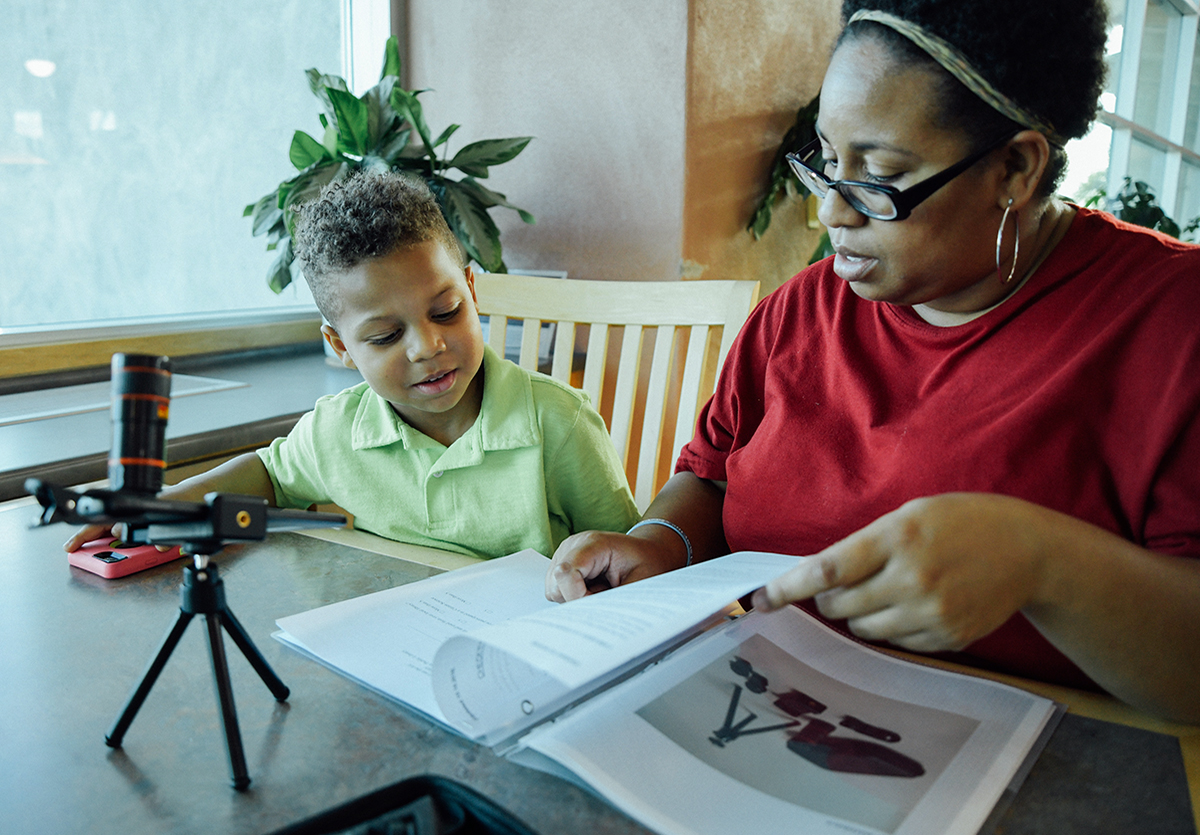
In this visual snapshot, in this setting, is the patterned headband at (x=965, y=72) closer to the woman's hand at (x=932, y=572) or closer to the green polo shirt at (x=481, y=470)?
the woman's hand at (x=932, y=572)

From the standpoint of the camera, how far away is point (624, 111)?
6.90 feet

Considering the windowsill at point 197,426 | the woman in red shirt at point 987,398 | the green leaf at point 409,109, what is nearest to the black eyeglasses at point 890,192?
the woman in red shirt at point 987,398

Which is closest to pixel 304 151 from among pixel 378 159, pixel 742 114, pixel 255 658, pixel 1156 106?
pixel 378 159

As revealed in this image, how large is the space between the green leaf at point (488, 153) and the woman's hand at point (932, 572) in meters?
1.64

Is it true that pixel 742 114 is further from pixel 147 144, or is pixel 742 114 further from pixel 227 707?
pixel 227 707

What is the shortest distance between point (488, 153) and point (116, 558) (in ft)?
4.46

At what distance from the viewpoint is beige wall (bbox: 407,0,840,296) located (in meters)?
2.05

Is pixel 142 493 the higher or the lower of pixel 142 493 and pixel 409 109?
the lower

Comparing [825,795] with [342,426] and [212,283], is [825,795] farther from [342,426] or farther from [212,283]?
[212,283]

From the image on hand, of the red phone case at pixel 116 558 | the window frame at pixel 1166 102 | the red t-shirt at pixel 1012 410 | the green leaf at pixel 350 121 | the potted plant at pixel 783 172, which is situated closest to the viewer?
the red t-shirt at pixel 1012 410

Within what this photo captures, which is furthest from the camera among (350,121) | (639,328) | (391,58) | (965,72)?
(391,58)

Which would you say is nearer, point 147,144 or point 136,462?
point 136,462

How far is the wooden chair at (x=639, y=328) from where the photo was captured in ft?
4.50

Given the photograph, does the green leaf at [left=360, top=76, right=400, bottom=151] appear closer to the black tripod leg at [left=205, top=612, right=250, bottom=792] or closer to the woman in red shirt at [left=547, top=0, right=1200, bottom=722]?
the woman in red shirt at [left=547, top=0, right=1200, bottom=722]
